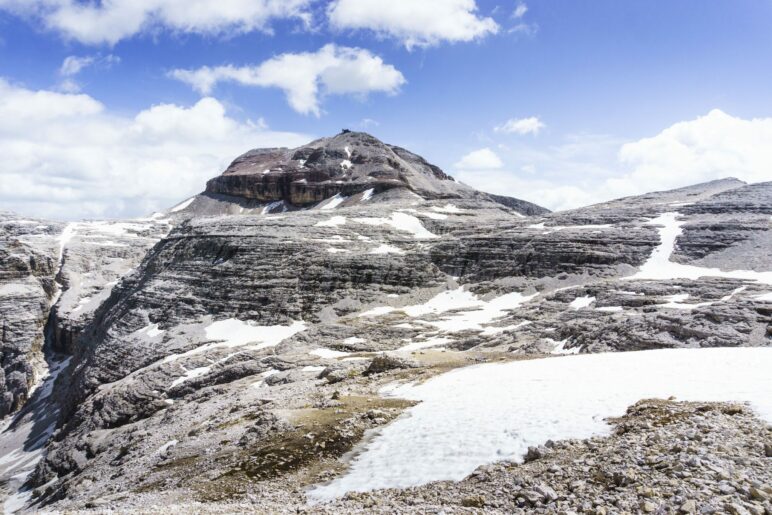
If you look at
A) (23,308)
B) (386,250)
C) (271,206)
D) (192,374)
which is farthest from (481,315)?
(271,206)

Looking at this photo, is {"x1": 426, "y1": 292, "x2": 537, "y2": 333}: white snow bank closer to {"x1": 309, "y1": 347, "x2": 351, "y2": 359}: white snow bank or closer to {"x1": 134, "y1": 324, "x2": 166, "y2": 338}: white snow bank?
{"x1": 309, "y1": 347, "x2": 351, "y2": 359}: white snow bank

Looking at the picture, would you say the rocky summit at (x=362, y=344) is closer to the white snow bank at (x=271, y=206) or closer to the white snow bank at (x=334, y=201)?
the white snow bank at (x=334, y=201)

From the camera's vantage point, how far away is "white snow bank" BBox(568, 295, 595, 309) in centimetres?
5349

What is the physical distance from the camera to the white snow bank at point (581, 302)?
175 ft

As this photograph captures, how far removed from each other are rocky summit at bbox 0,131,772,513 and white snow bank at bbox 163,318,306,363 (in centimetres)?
40

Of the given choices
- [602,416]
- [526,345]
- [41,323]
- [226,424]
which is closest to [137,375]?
[226,424]

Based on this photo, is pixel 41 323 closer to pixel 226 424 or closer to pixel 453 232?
pixel 453 232

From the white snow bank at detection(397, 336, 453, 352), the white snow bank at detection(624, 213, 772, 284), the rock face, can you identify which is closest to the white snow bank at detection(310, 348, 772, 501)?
the white snow bank at detection(397, 336, 453, 352)

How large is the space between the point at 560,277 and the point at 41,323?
110 meters

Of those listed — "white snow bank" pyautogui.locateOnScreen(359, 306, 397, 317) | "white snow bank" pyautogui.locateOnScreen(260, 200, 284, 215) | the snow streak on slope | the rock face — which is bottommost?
the snow streak on slope

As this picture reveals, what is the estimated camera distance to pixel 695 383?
715 inches

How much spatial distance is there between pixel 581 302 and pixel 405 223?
43584 mm

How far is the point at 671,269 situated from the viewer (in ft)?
204

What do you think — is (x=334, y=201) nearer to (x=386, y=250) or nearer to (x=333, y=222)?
(x=333, y=222)
